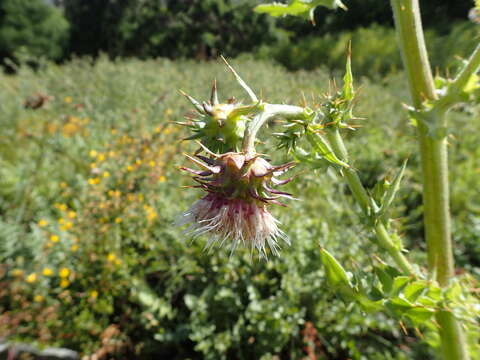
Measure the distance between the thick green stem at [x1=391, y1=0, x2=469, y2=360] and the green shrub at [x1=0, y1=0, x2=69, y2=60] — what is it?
26676 mm

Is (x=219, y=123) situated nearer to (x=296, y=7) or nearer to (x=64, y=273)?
(x=296, y=7)

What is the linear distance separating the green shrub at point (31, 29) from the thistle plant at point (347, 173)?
26.5m

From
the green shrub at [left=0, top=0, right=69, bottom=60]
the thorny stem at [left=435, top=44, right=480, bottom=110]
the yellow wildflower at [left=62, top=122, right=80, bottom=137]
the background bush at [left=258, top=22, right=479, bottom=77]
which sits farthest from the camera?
the green shrub at [left=0, top=0, right=69, bottom=60]

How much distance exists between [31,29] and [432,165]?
29.0 meters

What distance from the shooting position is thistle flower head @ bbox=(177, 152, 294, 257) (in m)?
1.06

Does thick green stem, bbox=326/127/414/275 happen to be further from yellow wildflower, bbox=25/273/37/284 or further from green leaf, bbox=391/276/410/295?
yellow wildflower, bbox=25/273/37/284

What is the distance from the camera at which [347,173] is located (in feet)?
4.01

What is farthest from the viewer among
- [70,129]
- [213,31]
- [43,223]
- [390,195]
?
[213,31]

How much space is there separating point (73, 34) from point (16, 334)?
92.0 ft

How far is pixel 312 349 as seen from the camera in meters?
2.80

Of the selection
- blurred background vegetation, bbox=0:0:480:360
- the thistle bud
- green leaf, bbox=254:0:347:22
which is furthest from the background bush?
the thistle bud

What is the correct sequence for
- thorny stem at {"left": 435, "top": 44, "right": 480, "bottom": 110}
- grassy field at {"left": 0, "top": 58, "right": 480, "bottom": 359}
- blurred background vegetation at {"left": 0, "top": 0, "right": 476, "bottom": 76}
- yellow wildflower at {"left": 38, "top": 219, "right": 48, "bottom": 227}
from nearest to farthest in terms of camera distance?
thorny stem at {"left": 435, "top": 44, "right": 480, "bottom": 110} < grassy field at {"left": 0, "top": 58, "right": 480, "bottom": 359} < yellow wildflower at {"left": 38, "top": 219, "right": 48, "bottom": 227} < blurred background vegetation at {"left": 0, "top": 0, "right": 476, "bottom": 76}

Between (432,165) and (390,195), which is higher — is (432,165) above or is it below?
above

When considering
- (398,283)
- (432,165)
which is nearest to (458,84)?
(432,165)
